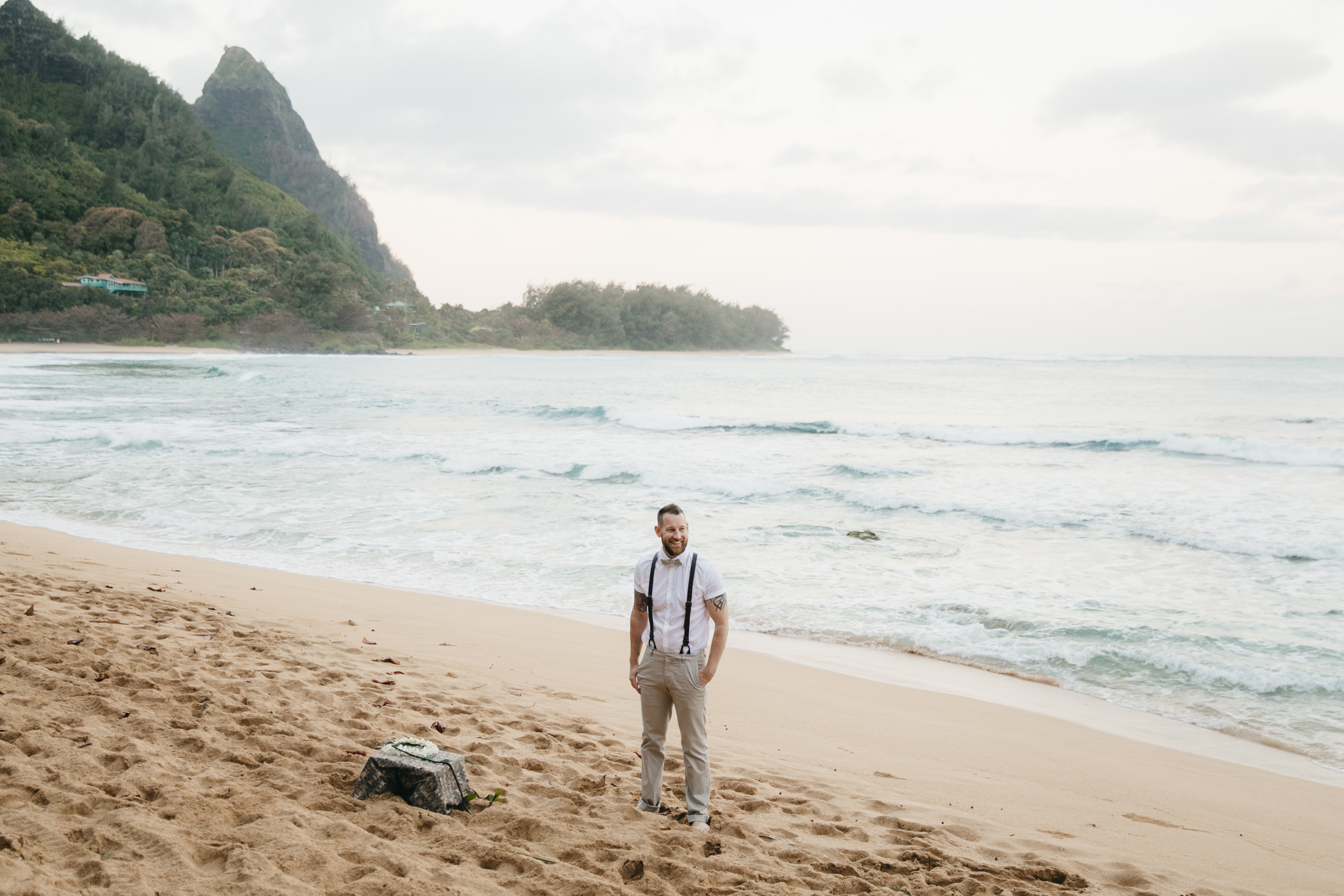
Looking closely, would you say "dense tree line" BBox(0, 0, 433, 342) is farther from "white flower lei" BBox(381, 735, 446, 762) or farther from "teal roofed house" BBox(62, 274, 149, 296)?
"white flower lei" BBox(381, 735, 446, 762)

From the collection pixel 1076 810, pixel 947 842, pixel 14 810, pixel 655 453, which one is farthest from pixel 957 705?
pixel 655 453

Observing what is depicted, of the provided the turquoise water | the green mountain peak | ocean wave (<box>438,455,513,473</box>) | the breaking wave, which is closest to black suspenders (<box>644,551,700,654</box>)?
the turquoise water

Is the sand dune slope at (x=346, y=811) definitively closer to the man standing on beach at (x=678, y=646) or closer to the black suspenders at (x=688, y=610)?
the man standing on beach at (x=678, y=646)

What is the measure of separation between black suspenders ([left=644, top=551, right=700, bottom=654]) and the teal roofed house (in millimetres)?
97109

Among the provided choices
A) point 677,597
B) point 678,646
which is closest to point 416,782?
point 678,646

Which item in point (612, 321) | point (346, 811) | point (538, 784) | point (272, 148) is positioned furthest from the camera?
point (272, 148)

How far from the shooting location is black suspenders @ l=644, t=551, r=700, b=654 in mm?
3340

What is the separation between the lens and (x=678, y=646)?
337cm

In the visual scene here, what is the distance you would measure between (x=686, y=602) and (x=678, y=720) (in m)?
0.54

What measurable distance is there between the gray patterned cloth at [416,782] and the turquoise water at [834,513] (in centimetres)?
452

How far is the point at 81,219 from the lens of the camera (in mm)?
93062

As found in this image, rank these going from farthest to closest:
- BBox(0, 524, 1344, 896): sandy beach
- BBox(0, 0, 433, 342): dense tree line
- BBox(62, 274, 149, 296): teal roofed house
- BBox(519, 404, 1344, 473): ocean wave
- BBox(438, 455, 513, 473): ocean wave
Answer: BBox(0, 0, 433, 342): dense tree line, BBox(62, 274, 149, 296): teal roofed house, BBox(519, 404, 1344, 473): ocean wave, BBox(438, 455, 513, 473): ocean wave, BBox(0, 524, 1344, 896): sandy beach

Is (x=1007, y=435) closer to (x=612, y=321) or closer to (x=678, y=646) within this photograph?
(x=678, y=646)

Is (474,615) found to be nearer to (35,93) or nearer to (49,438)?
(49,438)
